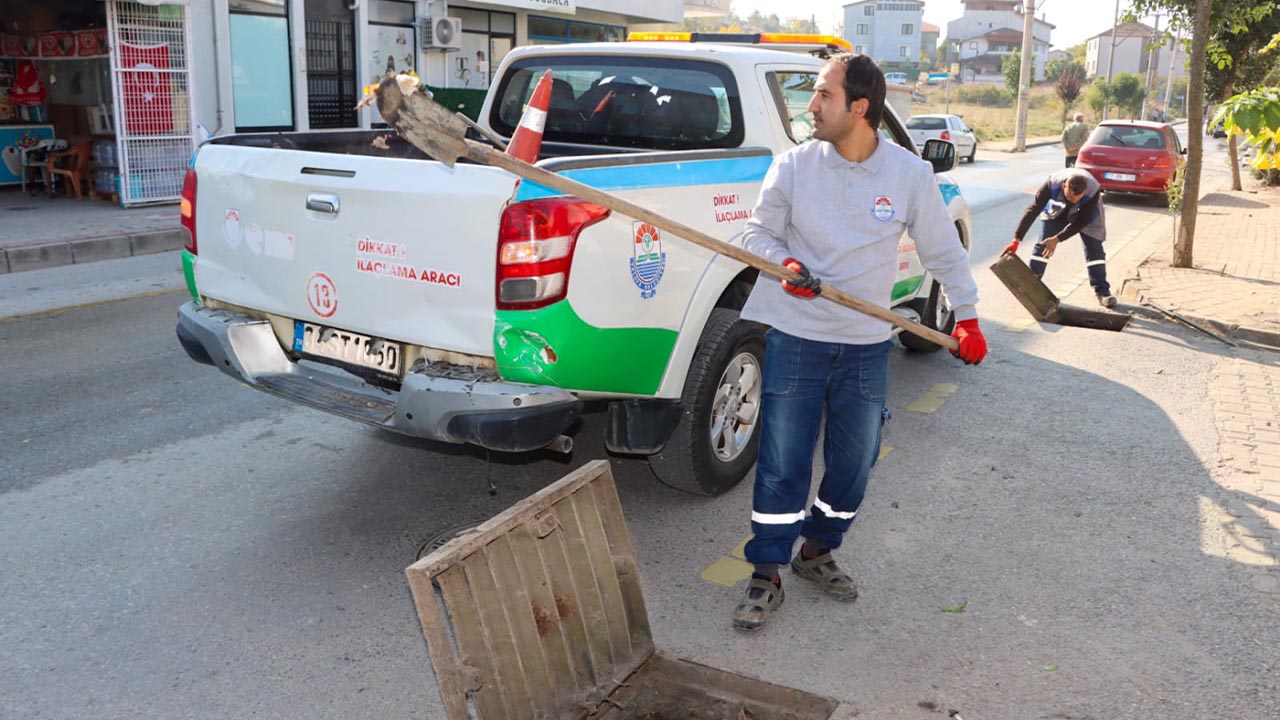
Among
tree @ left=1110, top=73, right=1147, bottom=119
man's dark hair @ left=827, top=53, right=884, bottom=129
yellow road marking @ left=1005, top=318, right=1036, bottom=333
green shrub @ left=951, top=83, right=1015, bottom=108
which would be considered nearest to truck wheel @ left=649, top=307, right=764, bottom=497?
man's dark hair @ left=827, top=53, right=884, bottom=129

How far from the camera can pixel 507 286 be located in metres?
3.66

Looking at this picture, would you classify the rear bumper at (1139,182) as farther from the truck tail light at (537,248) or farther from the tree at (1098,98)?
the tree at (1098,98)

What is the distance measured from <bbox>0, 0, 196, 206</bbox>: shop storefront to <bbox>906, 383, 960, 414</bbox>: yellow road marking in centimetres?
1158

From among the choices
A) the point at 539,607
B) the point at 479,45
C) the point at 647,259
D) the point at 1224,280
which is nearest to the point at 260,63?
the point at 479,45

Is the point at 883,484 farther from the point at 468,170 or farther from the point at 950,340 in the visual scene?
the point at 468,170

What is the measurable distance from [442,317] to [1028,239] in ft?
40.0

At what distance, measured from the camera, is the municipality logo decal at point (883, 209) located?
3.51 m

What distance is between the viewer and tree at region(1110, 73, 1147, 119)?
69312 millimetres

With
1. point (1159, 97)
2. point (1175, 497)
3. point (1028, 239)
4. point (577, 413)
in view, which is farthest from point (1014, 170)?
point (1159, 97)

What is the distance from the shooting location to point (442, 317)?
150 inches

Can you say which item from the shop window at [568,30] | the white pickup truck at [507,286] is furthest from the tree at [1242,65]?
the white pickup truck at [507,286]

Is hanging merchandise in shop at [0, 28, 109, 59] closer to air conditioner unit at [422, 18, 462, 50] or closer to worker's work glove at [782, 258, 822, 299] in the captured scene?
air conditioner unit at [422, 18, 462, 50]

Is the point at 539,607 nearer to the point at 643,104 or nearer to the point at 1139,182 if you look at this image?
the point at 643,104

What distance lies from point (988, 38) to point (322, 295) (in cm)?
13980
